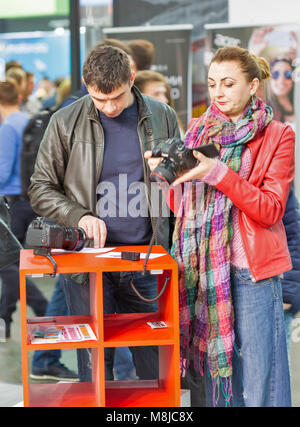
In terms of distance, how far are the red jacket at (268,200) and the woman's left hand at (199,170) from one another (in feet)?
0.47

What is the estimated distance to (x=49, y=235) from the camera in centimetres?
233

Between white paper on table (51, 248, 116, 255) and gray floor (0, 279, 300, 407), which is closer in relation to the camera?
white paper on table (51, 248, 116, 255)

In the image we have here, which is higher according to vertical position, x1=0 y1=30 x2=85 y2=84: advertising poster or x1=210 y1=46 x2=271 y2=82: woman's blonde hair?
x1=210 y1=46 x2=271 y2=82: woman's blonde hair

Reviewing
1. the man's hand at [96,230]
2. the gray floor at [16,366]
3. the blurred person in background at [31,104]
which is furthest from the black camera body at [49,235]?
the blurred person in background at [31,104]

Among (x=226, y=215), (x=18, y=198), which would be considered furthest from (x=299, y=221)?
(x=18, y=198)

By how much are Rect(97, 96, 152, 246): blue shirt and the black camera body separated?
44 centimetres

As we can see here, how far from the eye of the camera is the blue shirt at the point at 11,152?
4.88 m

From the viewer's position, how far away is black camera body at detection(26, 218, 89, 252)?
7.65 feet

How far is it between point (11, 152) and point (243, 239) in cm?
285

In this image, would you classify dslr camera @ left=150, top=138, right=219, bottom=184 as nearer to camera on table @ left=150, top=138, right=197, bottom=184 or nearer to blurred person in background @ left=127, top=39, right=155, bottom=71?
camera on table @ left=150, top=138, right=197, bottom=184

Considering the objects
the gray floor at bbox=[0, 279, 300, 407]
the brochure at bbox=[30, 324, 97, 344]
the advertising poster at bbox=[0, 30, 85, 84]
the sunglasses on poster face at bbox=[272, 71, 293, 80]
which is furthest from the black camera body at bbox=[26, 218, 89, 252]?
the advertising poster at bbox=[0, 30, 85, 84]

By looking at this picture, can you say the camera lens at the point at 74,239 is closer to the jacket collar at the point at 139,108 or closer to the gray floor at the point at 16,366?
the jacket collar at the point at 139,108

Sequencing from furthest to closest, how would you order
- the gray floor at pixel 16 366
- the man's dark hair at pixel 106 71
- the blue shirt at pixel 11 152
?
1. the blue shirt at pixel 11 152
2. the gray floor at pixel 16 366
3. the man's dark hair at pixel 106 71

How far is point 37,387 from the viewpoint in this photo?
247cm
